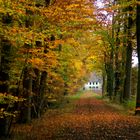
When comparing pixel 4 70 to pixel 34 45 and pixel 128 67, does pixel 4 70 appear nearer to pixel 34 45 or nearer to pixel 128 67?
pixel 34 45

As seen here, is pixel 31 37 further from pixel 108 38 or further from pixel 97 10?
pixel 108 38

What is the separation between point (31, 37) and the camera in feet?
49.4

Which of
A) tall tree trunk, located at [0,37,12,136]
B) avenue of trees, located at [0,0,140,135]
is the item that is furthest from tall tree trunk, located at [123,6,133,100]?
tall tree trunk, located at [0,37,12,136]

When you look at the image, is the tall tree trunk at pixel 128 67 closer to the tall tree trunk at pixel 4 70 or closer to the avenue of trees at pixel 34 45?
the avenue of trees at pixel 34 45

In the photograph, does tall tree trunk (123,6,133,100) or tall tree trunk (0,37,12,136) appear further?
tall tree trunk (123,6,133,100)

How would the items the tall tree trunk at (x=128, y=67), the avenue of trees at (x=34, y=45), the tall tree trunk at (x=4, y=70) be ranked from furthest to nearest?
the tall tree trunk at (x=128, y=67)
the tall tree trunk at (x=4, y=70)
the avenue of trees at (x=34, y=45)

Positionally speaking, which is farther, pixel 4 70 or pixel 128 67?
pixel 128 67

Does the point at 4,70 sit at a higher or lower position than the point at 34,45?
lower

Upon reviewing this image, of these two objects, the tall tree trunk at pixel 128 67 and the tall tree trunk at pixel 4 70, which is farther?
the tall tree trunk at pixel 128 67

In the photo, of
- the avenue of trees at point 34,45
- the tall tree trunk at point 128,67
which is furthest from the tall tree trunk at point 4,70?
the tall tree trunk at point 128,67

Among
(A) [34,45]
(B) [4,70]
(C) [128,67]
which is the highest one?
(C) [128,67]

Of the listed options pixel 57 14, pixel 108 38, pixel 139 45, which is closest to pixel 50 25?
pixel 57 14

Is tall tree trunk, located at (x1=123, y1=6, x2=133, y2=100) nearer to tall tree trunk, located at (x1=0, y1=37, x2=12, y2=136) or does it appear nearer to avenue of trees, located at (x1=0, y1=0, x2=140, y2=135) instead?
avenue of trees, located at (x1=0, y1=0, x2=140, y2=135)

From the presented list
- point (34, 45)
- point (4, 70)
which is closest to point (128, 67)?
point (34, 45)
